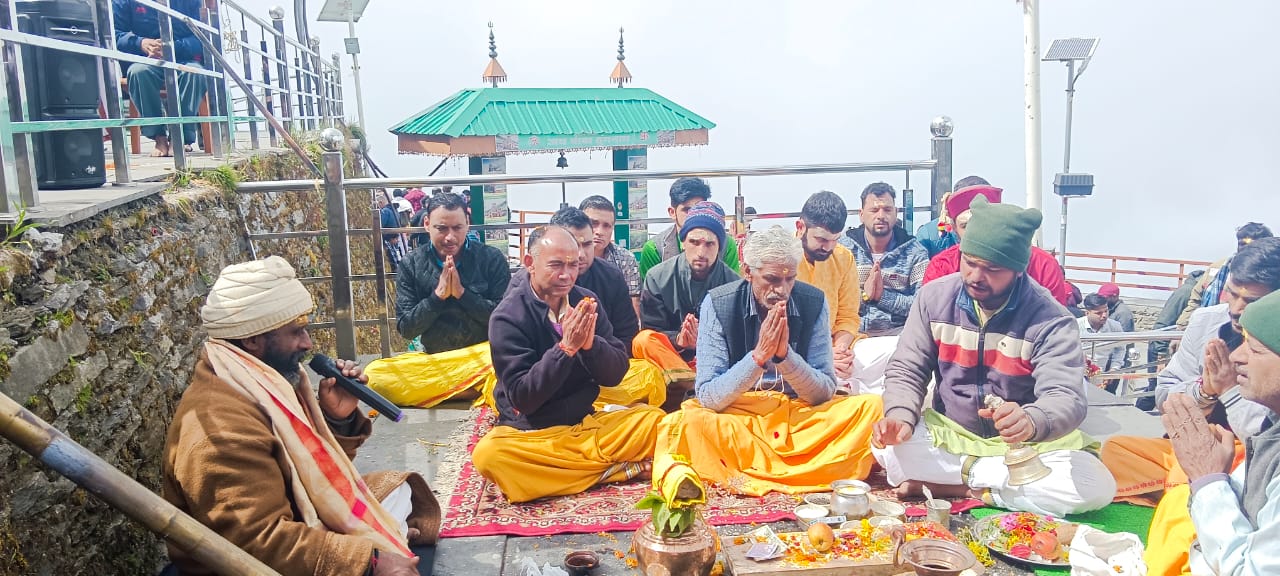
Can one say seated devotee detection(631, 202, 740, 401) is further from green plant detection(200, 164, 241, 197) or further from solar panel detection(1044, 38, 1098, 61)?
solar panel detection(1044, 38, 1098, 61)

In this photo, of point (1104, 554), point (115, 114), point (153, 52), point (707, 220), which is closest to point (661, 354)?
point (707, 220)

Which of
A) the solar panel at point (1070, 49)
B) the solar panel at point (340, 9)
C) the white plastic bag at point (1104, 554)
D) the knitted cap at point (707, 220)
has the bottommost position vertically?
the white plastic bag at point (1104, 554)

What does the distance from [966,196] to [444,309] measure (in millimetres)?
3771

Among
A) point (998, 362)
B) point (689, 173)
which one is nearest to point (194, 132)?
point (689, 173)

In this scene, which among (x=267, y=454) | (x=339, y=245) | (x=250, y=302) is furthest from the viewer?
(x=339, y=245)

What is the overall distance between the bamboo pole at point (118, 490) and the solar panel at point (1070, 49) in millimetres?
14964

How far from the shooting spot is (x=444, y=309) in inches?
249

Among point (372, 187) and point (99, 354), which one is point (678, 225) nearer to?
point (372, 187)

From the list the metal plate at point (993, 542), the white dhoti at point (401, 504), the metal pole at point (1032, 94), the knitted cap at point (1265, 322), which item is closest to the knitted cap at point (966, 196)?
the metal plate at point (993, 542)

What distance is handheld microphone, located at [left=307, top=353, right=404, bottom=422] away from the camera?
11.8 feet

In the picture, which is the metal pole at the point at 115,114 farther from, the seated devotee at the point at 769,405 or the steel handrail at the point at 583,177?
the seated devotee at the point at 769,405

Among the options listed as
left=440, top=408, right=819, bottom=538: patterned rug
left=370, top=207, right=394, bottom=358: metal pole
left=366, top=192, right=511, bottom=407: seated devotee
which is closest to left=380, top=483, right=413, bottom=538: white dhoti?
left=440, top=408, right=819, bottom=538: patterned rug

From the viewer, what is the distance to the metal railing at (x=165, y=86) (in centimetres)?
365

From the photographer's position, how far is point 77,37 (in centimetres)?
464
